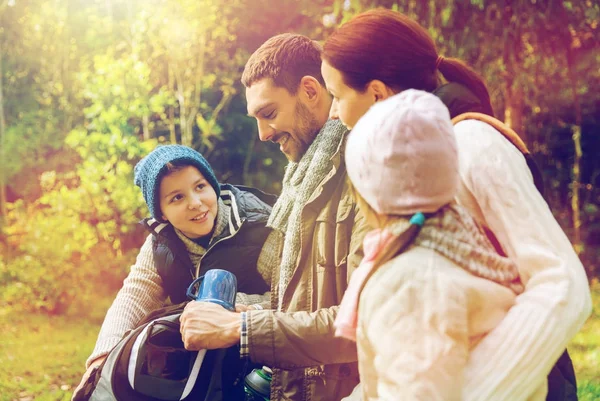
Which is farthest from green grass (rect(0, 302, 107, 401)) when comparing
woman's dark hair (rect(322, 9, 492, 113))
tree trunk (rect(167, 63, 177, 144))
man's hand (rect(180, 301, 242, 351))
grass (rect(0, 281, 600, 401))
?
woman's dark hair (rect(322, 9, 492, 113))

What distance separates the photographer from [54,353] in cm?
682

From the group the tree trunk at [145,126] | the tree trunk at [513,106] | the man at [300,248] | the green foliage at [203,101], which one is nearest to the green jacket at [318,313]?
the man at [300,248]

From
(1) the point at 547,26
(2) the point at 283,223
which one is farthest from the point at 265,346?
(1) the point at 547,26

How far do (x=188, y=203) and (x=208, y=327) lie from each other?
2.42 ft

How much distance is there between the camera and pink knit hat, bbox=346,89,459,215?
4.78ft

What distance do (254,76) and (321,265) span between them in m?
0.79

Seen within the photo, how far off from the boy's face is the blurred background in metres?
3.51

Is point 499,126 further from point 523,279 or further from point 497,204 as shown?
point 523,279

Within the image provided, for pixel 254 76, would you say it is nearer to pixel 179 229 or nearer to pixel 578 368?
pixel 179 229

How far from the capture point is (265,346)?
6.99ft

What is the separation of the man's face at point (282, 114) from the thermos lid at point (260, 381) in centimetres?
82

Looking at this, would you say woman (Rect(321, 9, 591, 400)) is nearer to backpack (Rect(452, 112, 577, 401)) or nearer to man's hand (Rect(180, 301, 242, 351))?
backpack (Rect(452, 112, 577, 401))

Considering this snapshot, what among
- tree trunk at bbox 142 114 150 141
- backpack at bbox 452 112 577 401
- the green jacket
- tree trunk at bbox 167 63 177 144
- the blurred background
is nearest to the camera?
backpack at bbox 452 112 577 401

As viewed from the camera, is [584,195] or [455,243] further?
[584,195]
